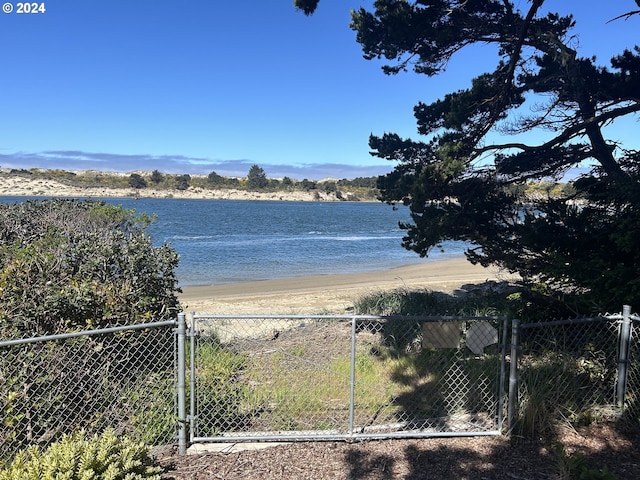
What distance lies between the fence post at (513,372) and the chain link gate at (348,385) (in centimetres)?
10

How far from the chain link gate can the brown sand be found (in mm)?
3506

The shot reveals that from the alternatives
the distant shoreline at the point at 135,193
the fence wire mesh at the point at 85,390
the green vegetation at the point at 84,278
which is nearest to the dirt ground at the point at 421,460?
the fence wire mesh at the point at 85,390

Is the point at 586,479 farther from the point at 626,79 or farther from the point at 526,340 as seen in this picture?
the point at 626,79

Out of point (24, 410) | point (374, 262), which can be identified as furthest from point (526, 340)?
point (374, 262)

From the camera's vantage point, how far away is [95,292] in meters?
4.80

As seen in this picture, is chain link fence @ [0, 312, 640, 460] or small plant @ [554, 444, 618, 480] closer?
small plant @ [554, 444, 618, 480]

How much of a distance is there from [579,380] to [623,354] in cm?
61

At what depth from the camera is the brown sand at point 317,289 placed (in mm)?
13102

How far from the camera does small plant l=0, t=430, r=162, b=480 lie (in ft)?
10.6

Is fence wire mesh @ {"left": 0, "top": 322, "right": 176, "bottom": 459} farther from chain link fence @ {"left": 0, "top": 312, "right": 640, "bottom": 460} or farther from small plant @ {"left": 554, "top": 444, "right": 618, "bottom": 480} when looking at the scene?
small plant @ {"left": 554, "top": 444, "right": 618, "bottom": 480}

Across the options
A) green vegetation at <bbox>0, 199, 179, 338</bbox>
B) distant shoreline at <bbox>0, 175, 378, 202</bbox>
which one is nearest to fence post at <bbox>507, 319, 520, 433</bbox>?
green vegetation at <bbox>0, 199, 179, 338</bbox>

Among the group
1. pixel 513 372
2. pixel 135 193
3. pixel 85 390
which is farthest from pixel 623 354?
pixel 135 193

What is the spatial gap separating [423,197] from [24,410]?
7004 millimetres

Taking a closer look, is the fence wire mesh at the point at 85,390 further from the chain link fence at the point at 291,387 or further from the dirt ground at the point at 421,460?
the dirt ground at the point at 421,460
